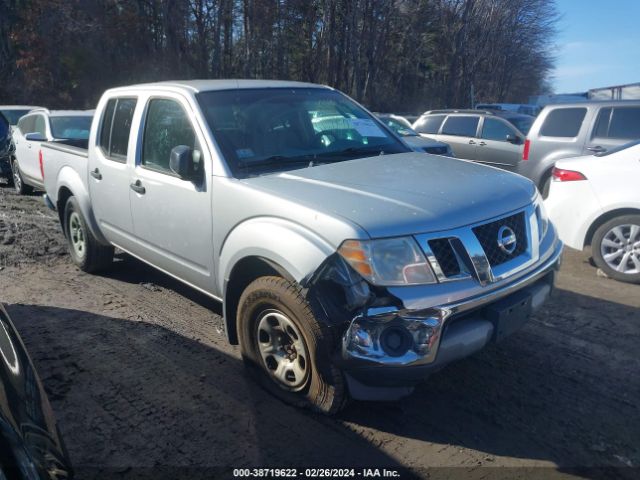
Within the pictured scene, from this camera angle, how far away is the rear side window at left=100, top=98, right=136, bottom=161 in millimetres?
4820

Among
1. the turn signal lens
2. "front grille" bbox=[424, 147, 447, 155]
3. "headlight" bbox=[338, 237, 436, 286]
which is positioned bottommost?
"front grille" bbox=[424, 147, 447, 155]

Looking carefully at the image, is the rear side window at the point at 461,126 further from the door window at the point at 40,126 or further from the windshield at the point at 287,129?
the door window at the point at 40,126

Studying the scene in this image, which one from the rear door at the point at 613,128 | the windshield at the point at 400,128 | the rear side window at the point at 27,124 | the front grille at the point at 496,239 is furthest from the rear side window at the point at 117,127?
the windshield at the point at 400,128

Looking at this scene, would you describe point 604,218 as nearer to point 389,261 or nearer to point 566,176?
point 566,176

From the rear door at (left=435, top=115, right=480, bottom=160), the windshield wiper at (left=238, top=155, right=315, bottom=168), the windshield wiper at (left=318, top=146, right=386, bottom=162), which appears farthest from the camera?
the rear door at (left=435, top=115, right=480, bottom=160)

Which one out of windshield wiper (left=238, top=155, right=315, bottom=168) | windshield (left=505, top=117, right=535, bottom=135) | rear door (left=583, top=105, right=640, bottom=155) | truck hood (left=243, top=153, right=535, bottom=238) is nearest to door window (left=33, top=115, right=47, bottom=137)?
windshield wiper (left=238, top=155, right=315, bottom=168)

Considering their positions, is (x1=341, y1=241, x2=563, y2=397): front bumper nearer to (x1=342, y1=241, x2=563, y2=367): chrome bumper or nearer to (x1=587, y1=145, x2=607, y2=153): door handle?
Answer: (x1=342, y1=241, x2=563, y2=367): chrome bumper

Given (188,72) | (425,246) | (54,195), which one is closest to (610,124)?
(425,246)

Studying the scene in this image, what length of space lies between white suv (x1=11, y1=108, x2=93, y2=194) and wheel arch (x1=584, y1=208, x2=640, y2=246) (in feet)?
26.5

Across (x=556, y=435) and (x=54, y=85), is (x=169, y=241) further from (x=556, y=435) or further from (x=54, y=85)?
(x=54, y=85)

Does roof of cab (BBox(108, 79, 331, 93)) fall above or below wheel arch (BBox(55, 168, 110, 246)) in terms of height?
above

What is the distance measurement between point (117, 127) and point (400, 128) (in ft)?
29.4

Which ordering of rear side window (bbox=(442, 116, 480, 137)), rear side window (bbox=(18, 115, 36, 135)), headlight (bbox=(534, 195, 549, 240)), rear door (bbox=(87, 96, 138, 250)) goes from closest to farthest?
1. headlight (bbox=(534, 195, 549, 240))
2. rear door (bbox=(87, 96, 138, 250))
3. rear side window (bbox=(18, 115, 36, 135))
4. rear side window (bbox=(442, 116, 480, 137))

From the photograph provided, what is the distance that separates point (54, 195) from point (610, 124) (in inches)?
301
